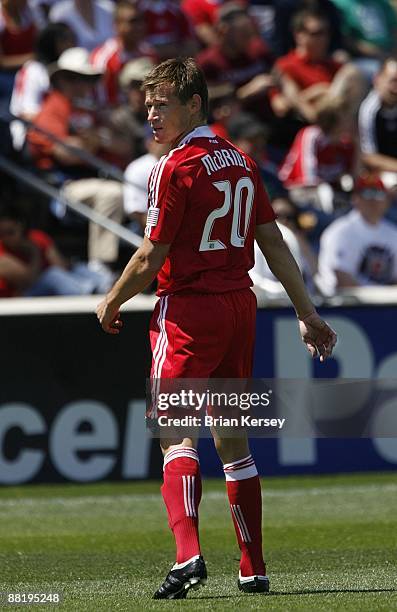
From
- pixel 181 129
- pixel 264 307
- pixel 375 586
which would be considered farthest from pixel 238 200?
pixel 264 307

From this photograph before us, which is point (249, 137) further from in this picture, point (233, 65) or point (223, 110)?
point (233, 65)

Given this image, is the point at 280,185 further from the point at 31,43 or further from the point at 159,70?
the point at 159,70

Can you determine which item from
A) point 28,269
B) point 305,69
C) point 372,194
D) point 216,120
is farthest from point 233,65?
point 28,269

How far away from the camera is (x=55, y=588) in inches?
239

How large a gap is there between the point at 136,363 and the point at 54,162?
2841mm

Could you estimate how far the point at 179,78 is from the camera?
220 inches

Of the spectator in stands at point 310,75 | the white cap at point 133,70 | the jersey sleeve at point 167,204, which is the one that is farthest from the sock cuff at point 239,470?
the spectator in stands at point 310,75

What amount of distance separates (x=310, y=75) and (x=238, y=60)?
78 centimetres

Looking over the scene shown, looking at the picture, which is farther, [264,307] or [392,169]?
[392,169]

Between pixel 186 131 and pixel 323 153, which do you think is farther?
pixel 323 153

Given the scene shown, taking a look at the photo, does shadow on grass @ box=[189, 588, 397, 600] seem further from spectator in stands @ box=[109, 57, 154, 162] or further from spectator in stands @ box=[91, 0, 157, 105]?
spectator in stands @ box=[91, 0, 157, 105]

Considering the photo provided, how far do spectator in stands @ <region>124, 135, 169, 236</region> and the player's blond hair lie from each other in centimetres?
543

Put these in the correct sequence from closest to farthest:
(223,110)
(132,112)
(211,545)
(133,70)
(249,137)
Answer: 1. (211,545)
2. (249,137)
3. (223,110)
4. (132,112)
5. (133,70)

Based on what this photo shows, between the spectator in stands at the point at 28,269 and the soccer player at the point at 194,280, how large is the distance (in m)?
5.33
